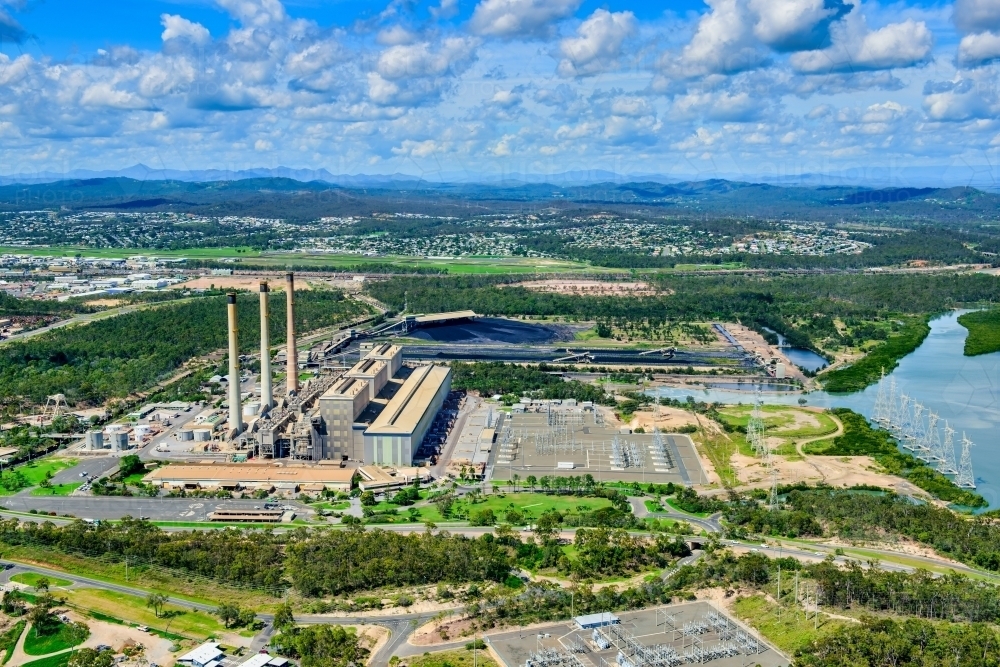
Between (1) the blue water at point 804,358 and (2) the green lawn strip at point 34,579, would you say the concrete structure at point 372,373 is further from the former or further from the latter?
(1) the blue water at point 804,358

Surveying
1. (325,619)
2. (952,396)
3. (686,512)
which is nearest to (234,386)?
(325,619)

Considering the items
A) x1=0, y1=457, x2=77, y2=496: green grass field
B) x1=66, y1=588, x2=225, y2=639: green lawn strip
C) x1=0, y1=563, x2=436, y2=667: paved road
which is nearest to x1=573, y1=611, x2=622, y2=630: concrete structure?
x1=0, y1=563, x2=436, y2=667: paved road

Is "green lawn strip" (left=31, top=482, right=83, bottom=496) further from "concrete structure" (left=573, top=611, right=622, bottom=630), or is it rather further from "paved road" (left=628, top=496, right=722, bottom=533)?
"concrete structure" (left=573, top=611, right=622, bottom=630)

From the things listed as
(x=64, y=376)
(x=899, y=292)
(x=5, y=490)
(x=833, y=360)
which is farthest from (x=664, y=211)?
(x=5, y=490)

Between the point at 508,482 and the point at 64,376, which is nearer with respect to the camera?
the point at 508,482

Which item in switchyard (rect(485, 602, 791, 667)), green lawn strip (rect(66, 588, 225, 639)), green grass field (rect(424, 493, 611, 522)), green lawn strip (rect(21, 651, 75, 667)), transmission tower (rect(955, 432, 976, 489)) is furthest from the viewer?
transmission tower (rect(955, 432, 976, 489))

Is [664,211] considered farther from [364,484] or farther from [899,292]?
[364,484]
